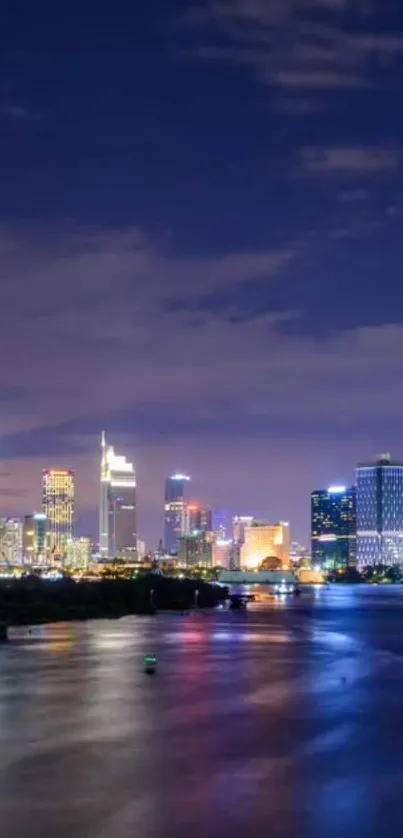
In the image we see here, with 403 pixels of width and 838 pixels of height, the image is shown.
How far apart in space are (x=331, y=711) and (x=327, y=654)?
110ft

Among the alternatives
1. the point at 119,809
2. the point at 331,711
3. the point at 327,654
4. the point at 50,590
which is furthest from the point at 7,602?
the point at 119,809

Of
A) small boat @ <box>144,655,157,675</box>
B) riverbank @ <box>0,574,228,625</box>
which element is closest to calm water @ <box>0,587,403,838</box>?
small boat @ <box>144,655,157,675</box>

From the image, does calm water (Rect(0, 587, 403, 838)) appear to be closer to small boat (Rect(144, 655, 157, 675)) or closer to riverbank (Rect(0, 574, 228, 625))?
small boat (Rect(144, 655, 157, 675))

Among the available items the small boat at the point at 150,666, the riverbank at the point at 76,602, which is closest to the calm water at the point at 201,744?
the small boat at the point at 150,666

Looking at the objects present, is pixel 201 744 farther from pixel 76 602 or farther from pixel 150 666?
pixel 76 602

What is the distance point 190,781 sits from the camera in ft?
111

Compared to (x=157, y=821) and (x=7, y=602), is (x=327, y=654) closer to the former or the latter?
(x=157, y=821)

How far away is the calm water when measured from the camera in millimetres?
28734

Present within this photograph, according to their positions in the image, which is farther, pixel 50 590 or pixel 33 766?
pixel 50 590

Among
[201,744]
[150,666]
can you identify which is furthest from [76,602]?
[201,744]

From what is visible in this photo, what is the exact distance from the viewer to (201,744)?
4100cm

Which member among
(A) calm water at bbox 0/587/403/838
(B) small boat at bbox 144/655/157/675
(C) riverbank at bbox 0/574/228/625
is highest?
(C) riverbank at bbox 0/574/228/625

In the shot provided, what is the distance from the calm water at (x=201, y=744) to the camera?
2873 cm

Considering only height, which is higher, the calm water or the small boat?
the small boat
